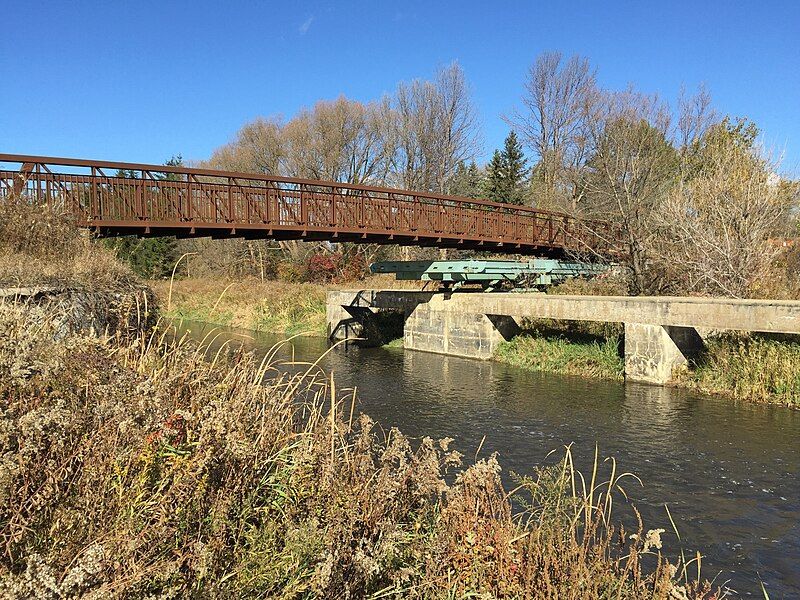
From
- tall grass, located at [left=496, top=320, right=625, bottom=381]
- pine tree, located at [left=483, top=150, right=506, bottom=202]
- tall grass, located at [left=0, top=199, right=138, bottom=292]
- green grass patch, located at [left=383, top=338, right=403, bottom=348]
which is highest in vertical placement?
pine tree, located at [left=483, top=150, right=506, bottom=202]

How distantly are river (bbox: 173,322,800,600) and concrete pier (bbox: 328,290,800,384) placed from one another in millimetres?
1031

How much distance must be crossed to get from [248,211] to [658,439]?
1171 cm

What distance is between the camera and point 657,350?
13125 mm

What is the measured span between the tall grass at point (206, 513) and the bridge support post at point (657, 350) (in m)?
10.3

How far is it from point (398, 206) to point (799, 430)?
12.4 meters

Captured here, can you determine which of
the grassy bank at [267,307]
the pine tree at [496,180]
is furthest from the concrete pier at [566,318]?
the pine tree at [496,180]

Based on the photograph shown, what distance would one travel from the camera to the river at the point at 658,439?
583 cm

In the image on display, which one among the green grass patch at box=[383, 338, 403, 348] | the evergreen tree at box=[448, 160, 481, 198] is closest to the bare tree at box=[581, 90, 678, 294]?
the green grass patch at box=[383, 338, 403, 348]

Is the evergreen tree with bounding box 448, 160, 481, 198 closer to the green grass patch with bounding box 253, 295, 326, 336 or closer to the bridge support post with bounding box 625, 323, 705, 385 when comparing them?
the green grass patch with bounding box 253, 295, 326, 336

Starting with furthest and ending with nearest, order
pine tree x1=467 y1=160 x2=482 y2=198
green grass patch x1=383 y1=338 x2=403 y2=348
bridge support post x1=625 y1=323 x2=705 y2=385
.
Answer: pine tree x1=467 y1=160 x2=482 y2=198
green grass patch x1=383 y1=338 x2=403 y2=348
bridge support post x1=625 y1=323 x2=705 y2=385

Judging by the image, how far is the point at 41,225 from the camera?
33.4 feet

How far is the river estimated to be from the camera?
5.83 meters

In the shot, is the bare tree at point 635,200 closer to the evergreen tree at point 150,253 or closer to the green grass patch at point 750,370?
the green grass patch at point 750,370

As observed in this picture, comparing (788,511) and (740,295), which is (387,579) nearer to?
(788,511)
